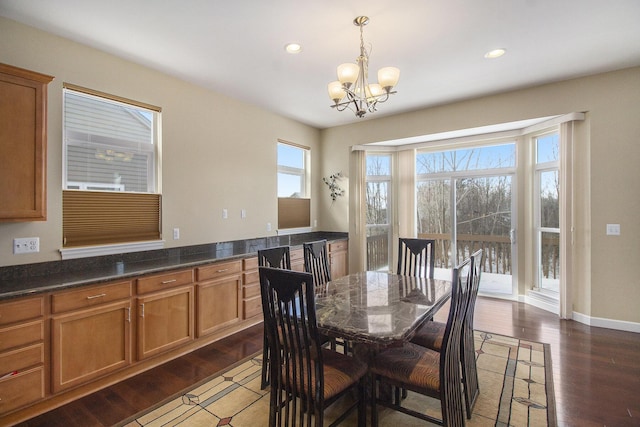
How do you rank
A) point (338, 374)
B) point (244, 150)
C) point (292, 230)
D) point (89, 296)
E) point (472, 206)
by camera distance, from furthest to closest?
point (292, 230)
point (472, 206)
point (244, 150)
point (89, 296)
point (338, 374)

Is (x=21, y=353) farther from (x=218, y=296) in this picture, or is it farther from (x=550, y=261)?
(x=550, y=261)

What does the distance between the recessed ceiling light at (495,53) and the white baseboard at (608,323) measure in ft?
10.4

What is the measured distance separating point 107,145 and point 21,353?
1.86 m

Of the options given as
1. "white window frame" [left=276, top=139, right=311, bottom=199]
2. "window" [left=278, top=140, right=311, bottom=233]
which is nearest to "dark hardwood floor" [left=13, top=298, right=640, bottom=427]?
"window" [left=278, top=140, right=311, bottom=233]

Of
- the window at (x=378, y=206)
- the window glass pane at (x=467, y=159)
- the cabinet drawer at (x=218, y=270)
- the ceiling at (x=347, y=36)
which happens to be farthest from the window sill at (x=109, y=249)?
the window glass pane at (x=467, y=159)

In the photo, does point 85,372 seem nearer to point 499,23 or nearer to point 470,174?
point 499,23

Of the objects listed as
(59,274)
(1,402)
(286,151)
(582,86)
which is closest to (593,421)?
(582,86)

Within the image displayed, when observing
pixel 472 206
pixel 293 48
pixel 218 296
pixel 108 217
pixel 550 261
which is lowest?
pixel 218 296

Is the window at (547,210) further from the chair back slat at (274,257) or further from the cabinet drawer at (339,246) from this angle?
the chair back slat at (274,257)

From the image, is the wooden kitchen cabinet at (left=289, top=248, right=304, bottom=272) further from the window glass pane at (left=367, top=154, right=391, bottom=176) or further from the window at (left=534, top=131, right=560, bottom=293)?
the window at (left=534, top=131, right=560, bottom=293)

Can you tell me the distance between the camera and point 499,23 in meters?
2.51

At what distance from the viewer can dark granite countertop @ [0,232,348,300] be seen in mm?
2180

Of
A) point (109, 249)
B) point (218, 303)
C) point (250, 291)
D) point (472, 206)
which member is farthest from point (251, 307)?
point (472, 206)

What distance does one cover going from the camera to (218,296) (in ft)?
10.9
